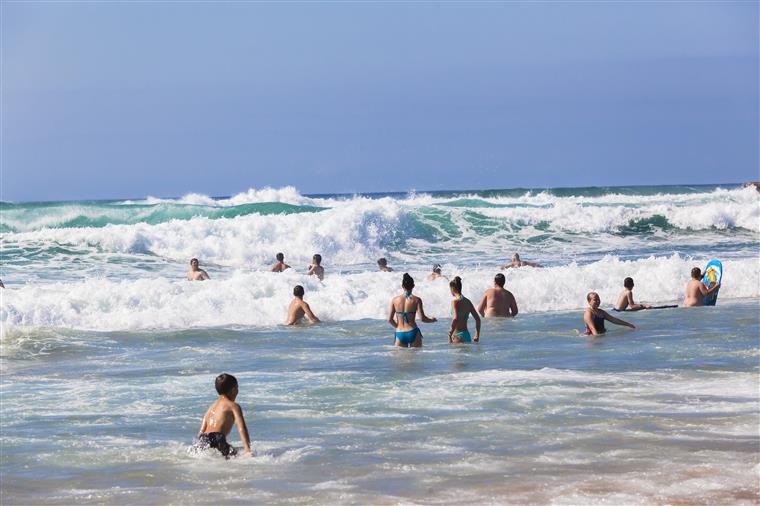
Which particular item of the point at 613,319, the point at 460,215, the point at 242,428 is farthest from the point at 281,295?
the point at 460,215

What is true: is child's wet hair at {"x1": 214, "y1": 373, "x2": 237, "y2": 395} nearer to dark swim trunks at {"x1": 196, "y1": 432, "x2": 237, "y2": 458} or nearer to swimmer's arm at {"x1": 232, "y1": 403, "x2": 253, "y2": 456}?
swimmer's arm at {"x1": 232, "y1": 403, "x2": 253, "y2": 456}

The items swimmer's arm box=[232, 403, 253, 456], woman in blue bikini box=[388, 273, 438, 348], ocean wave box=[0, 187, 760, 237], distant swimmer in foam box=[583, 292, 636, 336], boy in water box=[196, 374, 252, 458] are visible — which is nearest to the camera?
swimmer's arm box=[232, 403, 253, 456]

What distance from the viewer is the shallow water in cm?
752

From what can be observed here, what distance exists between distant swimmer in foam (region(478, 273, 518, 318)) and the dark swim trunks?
30.8ft

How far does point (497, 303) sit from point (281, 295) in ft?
15.2

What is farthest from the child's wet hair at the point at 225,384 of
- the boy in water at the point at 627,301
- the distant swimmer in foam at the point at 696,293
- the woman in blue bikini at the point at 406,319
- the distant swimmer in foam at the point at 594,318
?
the distant swimmer in foam at the point at 696,293

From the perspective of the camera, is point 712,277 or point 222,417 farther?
point 712,277

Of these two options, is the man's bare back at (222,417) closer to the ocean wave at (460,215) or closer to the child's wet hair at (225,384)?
the child's wet hair at (225,384)

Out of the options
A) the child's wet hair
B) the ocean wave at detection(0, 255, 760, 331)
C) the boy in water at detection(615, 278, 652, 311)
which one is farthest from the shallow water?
the ocean wave at detection(0, 255, 760, 331)

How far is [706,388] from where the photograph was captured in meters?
10.8

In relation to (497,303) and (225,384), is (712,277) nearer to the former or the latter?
(497,303)

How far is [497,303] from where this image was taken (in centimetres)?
1734

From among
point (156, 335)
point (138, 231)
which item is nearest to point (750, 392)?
point (156, 335)

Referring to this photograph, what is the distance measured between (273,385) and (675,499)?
5723 millimetres
